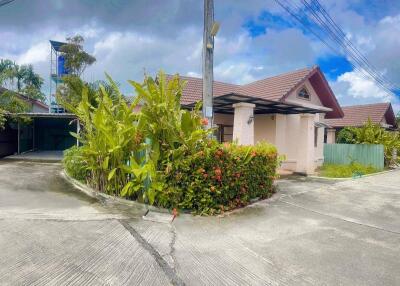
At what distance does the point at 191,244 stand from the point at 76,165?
5.79 m

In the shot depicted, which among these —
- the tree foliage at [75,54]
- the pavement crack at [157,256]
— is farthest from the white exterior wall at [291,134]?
the tree foliage at [75,54]

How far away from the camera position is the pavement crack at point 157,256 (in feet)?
11.8

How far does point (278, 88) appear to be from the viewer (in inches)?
594

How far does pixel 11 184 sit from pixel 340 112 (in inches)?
731

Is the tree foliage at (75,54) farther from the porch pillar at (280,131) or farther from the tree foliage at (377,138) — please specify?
the tree foliage at (377,138)

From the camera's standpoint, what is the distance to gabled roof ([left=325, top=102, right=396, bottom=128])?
26983 mm

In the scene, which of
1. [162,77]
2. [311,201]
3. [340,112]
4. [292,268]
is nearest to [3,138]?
[162,77]

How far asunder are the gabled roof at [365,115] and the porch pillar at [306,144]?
14975 mm

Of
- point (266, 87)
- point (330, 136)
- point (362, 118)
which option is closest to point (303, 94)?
point (266, 87)

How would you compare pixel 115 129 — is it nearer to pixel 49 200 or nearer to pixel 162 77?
pixel 162 77

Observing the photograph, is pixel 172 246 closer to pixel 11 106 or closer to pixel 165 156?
pixel 165 156

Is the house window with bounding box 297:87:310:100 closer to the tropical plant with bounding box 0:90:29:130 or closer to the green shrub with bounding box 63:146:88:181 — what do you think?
the green shrub with bounding box 63:146:88:181

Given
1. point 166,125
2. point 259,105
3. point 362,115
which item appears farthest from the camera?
point 362,115

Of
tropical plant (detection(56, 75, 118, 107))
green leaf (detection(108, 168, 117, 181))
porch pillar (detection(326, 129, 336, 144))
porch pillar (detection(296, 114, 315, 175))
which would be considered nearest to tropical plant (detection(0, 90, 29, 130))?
tropical plant (detection(56, 75, 118, 107))
